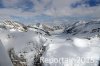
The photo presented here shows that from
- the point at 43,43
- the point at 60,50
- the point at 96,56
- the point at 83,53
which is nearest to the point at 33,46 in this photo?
the point at 43,43

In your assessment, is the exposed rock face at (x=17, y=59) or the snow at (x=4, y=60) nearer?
the snow at (x=4, y=60)

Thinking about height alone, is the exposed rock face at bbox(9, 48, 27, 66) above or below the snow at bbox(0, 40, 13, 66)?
below

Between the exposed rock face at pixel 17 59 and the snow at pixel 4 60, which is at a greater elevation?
the snow at pixel 4 60

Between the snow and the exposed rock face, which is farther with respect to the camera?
the exposed rock face

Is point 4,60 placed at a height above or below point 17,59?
above

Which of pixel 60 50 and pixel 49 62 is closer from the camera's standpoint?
pixel 49 62

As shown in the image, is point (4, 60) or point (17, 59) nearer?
point (4, 60)

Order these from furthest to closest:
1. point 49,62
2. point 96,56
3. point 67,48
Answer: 1. point 67,48
2. point 96,56
3. point 49,62

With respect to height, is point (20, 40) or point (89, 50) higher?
point (20, 40)

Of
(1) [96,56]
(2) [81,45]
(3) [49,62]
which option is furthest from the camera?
(2) [81,45]

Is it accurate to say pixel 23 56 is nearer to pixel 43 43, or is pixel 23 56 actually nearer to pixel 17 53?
pixel 17 53
